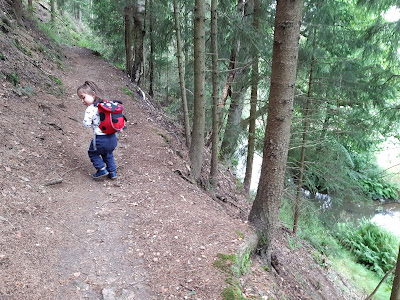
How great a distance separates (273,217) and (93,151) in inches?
126

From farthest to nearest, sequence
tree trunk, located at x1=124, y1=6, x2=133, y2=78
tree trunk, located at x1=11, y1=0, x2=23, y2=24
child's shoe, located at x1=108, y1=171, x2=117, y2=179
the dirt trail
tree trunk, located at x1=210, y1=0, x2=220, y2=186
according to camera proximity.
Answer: tree trunk, located at x1=124, y1=6, x2=133, y2=78, tree trunk, located at x1=11, y1=0, x2=23, y2=24, tree trunk, located at x1=210, y1=0, x2=220, y2=186, child's shoe, located at x1=108, y1=171, x2=117, y2=179, the dirt trail

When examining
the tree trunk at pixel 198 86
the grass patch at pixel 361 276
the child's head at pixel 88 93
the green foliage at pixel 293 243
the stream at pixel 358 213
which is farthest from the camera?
the stream at pixel 358 213

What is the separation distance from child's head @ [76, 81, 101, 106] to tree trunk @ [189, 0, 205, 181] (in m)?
2.42

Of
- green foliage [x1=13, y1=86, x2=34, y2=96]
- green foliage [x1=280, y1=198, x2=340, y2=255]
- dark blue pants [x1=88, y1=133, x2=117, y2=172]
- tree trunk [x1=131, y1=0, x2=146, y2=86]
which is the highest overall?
tree trunk [x1=131, y1=0, x2=146, y2=86]

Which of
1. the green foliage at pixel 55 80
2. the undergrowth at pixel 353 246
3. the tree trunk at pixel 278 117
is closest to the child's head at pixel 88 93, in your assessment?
the tree trunk at pixel 278 117

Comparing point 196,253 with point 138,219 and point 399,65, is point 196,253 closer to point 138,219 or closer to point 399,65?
point 138,219

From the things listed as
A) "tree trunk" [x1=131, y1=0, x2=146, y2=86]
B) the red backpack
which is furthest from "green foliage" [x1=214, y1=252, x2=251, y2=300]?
"tree trunk" [x1=131, y1=0, x2=146, y2=86]

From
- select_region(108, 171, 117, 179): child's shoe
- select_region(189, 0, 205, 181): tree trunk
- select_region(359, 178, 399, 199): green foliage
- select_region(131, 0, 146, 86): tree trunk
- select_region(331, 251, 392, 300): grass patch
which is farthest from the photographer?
select_region(359, 178, 399, 199): green foliage

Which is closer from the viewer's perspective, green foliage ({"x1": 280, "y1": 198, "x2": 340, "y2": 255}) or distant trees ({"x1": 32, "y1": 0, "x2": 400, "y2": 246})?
distant trees ({"x1": 32, "y1": 0, "x2": 400, "y2": 246})

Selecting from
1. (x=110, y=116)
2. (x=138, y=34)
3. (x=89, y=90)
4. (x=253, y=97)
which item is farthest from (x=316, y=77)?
(x=138, y=34)

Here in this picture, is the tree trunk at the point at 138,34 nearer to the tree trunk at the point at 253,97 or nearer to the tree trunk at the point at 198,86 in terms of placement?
the tree trunk at the point at 253,97

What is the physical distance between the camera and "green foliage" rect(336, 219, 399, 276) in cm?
1202

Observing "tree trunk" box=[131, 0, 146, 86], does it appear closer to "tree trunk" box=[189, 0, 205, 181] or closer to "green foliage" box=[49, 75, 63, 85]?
"green foliage" box=[49, 75, 63, 85]

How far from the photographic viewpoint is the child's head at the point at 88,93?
4578mm
